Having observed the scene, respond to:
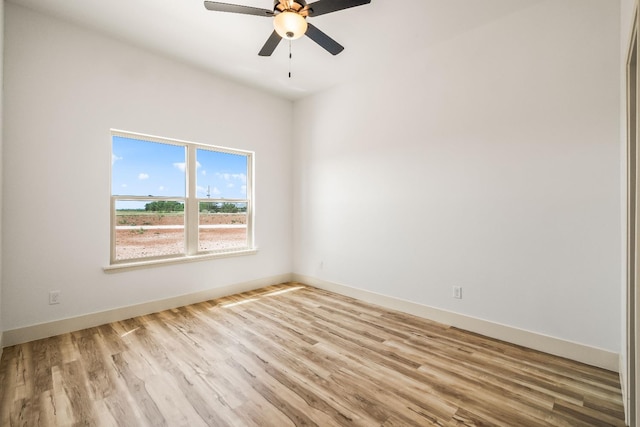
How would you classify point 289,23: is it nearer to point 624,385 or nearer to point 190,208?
point 190,208

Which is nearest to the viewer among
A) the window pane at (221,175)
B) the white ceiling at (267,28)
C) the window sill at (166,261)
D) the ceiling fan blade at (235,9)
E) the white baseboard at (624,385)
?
the white baseboard at (624,385)

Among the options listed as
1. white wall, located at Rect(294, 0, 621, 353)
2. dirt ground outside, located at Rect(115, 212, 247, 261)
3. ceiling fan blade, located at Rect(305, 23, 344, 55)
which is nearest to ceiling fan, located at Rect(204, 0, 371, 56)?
ceiling fan blade, located at Rect(305, 23, 344, 55)

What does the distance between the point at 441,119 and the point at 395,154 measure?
668mm

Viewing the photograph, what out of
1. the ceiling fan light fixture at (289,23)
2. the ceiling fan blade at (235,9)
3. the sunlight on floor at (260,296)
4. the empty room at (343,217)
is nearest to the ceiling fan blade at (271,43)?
the empty room at (343,217)

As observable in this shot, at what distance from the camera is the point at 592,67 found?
2.31 m

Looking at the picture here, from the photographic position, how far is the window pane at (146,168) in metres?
3.30

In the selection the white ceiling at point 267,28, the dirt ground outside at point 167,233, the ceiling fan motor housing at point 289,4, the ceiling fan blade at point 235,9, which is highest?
the white ceiling at point 267,28

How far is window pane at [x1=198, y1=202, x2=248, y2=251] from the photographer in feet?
13.3

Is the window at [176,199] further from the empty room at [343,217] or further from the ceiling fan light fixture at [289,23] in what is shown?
the ceiling fan light fixture at [289,23]

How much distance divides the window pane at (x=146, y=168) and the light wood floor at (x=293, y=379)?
159cm

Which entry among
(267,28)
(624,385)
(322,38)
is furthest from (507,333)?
(267,28)

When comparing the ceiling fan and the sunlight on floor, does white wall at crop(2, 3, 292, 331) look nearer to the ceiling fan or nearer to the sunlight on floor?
the sunlight on floor

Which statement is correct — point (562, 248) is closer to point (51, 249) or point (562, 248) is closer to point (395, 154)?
point (395, 154)

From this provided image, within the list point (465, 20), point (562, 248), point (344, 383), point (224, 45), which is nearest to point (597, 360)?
point (562, 248)
